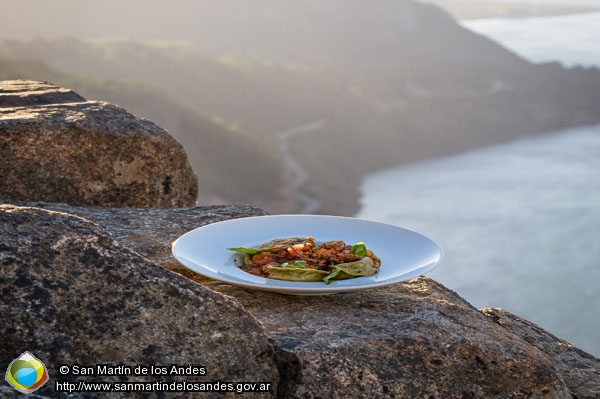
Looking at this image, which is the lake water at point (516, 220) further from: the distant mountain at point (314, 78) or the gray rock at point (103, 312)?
the gray rock at point (103, 312)

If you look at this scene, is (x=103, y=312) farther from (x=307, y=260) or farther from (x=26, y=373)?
(x=307, y=260)

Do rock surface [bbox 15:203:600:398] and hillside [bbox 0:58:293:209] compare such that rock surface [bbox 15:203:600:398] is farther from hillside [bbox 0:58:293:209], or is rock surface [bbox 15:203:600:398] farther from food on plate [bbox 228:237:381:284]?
hillside [bbox 0:58:293:209]

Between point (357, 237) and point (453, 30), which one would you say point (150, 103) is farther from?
point (453, 30)

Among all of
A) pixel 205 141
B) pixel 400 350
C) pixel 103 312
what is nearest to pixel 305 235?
pixel 400 350

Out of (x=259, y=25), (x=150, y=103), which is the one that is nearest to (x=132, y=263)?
(x=150, y=103)

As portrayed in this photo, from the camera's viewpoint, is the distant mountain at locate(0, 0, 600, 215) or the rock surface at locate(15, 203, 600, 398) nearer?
the rock surface at locate(15, 203, 600, 398)

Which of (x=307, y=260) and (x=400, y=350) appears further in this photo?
(x=307, y=260)

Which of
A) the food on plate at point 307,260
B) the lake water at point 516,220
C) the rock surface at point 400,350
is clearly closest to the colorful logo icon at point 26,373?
the rock surface at point 400,350

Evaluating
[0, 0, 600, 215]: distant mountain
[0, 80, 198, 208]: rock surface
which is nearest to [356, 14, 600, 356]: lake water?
[0, 0, 600, 215]: distant mountain
